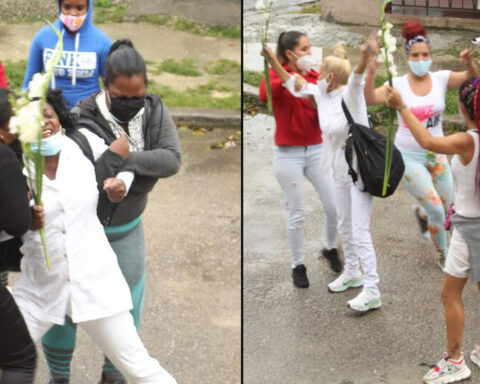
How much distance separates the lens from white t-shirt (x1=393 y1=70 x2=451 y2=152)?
16.1 ft

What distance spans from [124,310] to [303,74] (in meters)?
2.07

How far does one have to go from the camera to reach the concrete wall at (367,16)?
10305mm

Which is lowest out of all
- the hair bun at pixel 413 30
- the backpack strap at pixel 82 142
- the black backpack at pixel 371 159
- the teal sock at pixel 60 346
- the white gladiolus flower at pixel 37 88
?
the teal sock at pixel 60 346

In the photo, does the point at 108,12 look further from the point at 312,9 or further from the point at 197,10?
the point at 312,9

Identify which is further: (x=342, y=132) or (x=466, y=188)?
(x=342, y=132)

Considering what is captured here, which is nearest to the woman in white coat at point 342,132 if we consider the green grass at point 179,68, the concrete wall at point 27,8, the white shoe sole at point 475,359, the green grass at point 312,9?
the white shoe sole at point 475,359

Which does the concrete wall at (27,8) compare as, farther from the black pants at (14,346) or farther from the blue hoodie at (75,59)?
the black pants at (14,346)

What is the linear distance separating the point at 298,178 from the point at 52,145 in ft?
6.57

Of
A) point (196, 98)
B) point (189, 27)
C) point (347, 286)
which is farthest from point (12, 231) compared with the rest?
point (189, 27)

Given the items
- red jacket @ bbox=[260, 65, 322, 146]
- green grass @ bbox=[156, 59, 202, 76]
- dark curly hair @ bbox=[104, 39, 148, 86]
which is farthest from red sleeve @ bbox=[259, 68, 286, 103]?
green grass @ bbox=[156, 59, 202, 76]

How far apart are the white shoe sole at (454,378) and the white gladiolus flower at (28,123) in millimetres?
2342

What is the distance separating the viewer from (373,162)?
4691mm

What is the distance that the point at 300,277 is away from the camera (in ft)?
17.3

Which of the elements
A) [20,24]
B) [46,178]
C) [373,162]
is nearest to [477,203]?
[373,162]
